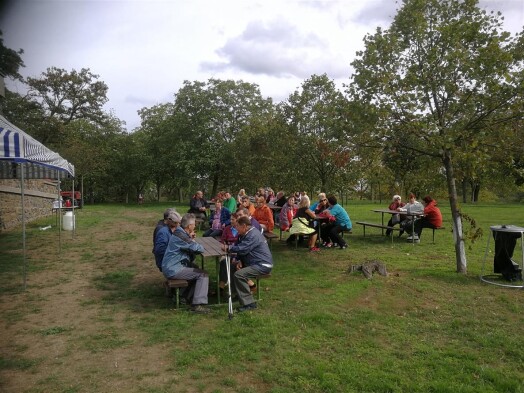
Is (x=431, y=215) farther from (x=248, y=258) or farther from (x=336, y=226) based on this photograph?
Result: (x=248, y=258)

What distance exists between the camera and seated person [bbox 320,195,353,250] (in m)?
10.1

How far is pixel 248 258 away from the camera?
6004 mm

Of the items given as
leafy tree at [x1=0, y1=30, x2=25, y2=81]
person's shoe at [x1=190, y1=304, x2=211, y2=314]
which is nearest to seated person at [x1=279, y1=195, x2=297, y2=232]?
person's shoe at [x1=190, y1=304, x2=211, y2=314]

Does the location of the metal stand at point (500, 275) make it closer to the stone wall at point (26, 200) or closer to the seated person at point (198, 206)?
the seated person at point (198, 206)

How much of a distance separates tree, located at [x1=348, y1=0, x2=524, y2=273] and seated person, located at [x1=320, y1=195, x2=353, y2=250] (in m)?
2.98

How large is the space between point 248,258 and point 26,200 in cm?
1381

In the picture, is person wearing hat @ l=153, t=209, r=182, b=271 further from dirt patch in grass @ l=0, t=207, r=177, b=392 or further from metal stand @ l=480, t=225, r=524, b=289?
metal stand @ l=480, t=225, r=524, b=289

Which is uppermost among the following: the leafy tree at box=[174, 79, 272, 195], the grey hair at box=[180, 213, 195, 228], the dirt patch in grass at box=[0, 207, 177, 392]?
the leafy tree at box=[174, 79, 272, 195]

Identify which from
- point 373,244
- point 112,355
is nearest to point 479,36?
point 373,244

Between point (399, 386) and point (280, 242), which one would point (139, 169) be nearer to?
point (280, 242)

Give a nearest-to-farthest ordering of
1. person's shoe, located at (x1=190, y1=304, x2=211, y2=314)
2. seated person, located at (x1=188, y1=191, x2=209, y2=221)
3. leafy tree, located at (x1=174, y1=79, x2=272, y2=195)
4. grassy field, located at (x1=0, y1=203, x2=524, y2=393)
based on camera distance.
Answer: grassy field, located at (x1=0, y1=203, x2=524, y2=393) < person's shoe, located at (x1=190, y1=304, x2=211, y2=314) < seated person, located at (x1=188, y1=191, x2=209, y2=221) < leafy tree, located at (x1=174, y1=79, x2=272, y2=195)

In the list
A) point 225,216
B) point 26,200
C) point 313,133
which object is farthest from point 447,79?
point 26,200

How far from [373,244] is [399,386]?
7.39m

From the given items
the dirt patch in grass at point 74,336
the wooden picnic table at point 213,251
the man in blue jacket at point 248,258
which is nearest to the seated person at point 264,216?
the wooden picnic table at point 213,251
